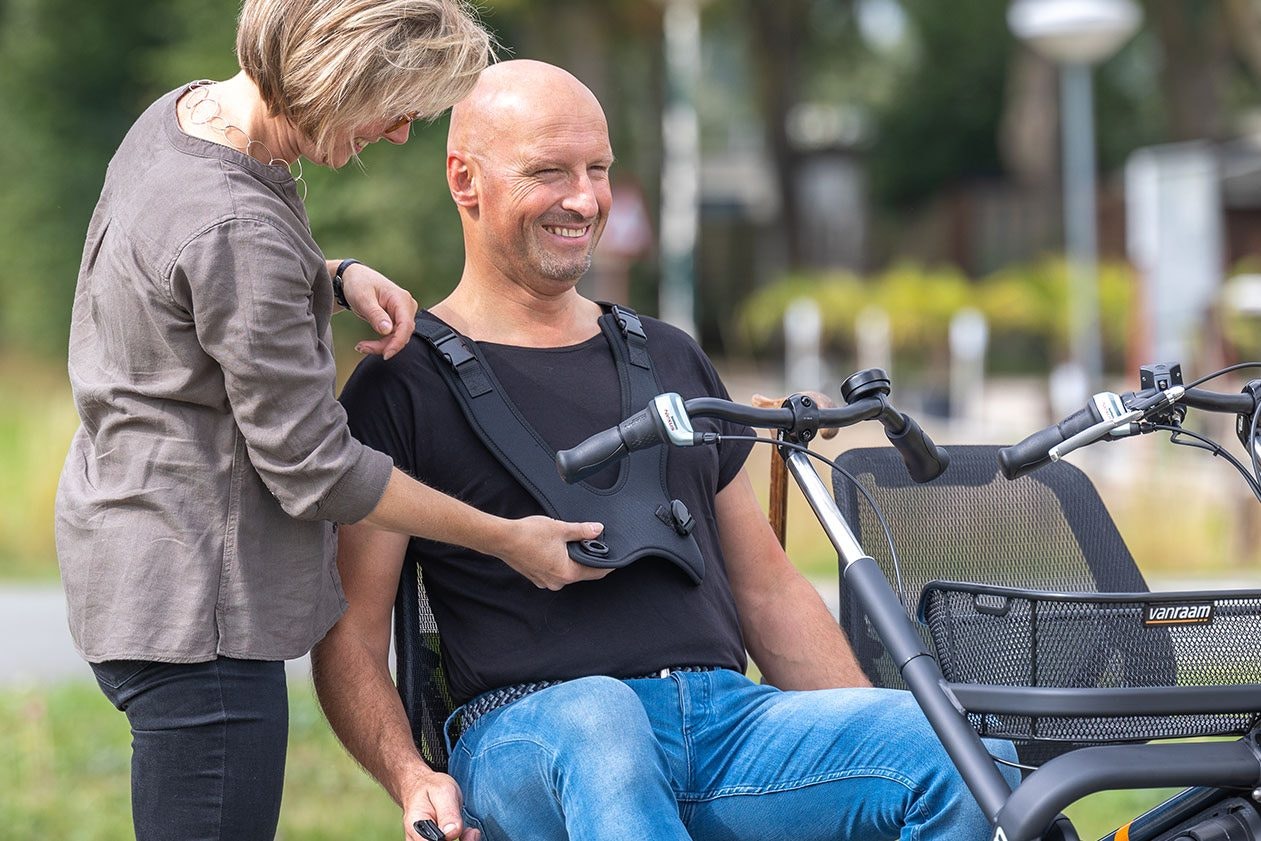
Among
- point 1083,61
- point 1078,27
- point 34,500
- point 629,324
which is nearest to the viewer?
point 629,324

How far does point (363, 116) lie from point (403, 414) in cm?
56

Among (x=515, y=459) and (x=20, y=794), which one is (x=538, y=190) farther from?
(x=20, y=794)

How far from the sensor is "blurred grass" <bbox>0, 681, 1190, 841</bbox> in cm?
421

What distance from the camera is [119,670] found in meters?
2.14

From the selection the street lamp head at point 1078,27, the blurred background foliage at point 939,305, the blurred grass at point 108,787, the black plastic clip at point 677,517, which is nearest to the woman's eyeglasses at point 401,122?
the black plastic clip at point 677,517

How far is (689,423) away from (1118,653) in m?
0.58

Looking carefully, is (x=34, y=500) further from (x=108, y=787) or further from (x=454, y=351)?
(x=454, y=351)

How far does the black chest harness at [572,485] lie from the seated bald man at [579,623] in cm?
1

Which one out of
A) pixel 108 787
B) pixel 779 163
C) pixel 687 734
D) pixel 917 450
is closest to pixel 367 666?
pixel 687 734

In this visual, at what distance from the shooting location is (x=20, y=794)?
14.8 ft

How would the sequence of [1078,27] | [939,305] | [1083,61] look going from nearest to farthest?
[1078,27]
[1083,61]
[939,305]

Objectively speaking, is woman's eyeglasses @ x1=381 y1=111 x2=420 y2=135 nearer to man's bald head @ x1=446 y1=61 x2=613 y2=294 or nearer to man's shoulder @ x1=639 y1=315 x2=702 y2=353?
man's bald head @ x1=446 y1=61 x2=613 y2=294

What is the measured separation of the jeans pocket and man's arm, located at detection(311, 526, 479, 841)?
0.37 meters

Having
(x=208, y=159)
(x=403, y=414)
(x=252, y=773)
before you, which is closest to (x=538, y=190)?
(x=403, y=414)
